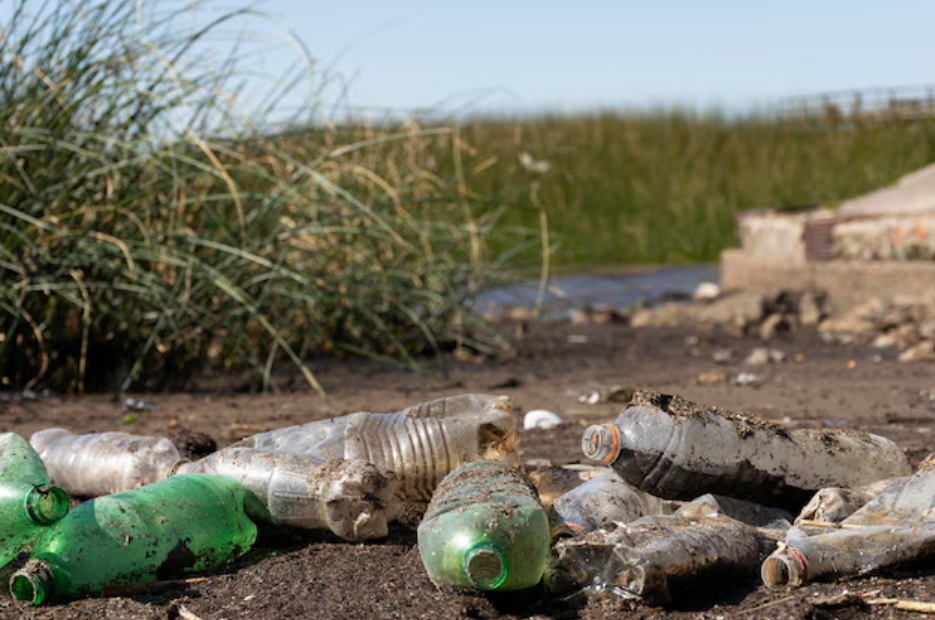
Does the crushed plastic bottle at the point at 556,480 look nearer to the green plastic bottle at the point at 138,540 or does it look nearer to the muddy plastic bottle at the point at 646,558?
the muddy plastic bottle at the point at 646,558

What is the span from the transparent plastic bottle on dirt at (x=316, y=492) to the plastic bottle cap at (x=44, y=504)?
0.46m

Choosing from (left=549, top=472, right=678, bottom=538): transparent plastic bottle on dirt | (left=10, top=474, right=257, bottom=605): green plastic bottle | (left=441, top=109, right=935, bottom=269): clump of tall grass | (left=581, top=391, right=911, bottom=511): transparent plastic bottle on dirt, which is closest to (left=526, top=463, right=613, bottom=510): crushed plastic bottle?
(left=549, top=472, right=678, bottom=538): transparent plastic bottle on dirt

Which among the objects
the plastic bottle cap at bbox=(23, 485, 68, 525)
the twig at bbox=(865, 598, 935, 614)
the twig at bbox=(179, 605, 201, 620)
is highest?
the plastic bottle cap at bbox=(23, 485, 68, 525)

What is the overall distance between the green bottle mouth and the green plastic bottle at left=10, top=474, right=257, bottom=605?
0.68m

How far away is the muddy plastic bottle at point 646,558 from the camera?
2094 mm

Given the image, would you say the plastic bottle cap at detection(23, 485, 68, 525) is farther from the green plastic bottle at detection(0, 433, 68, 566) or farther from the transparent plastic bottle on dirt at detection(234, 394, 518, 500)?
the transparent plastic bottle on dirt at detection(234, 394, 518, 500)

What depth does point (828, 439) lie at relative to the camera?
2686mm

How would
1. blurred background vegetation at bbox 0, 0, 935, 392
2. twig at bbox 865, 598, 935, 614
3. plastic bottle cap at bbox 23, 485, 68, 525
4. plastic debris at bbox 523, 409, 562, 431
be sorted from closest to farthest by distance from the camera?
twig at bbox 865, 598, 935, 614 → plastic bottle cap at bbox 23, 485, 68, 525 → plastic debris at bbox 523, 409, 562, 431 → blurred background vegetation at bbox 0, 0, 935, 392

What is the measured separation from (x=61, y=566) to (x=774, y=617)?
1318mm

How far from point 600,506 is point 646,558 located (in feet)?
1.30

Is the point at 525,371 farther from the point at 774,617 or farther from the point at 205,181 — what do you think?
the point at 774,617

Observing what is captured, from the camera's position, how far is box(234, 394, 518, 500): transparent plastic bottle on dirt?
273 cm

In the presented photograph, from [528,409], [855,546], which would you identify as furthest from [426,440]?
[528,409]

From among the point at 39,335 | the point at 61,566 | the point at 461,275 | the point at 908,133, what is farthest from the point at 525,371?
the point at 908,133
